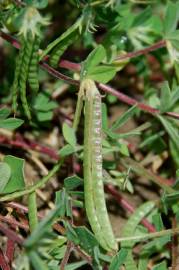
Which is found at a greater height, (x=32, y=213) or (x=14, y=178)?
(x=14, y=178)

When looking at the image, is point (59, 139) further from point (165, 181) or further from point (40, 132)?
point (165, 181)

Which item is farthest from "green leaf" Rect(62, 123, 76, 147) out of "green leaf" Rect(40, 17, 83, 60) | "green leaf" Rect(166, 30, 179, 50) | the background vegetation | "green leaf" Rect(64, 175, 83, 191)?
"green leaf" Rect(166, 30, 179, 50)

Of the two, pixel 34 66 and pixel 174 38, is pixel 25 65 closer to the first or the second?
pixel 34 66

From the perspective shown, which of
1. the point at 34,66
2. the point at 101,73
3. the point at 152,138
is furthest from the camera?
the point at 152,138

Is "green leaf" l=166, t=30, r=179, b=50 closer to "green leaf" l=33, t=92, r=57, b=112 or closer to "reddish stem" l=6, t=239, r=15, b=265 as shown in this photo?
"green leaf" l=33, t=92, r=57, b=112

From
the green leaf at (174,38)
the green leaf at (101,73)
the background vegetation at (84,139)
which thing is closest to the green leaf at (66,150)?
the background vegetation at (84,139)

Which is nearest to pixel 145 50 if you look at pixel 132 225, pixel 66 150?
pixel 66 150
